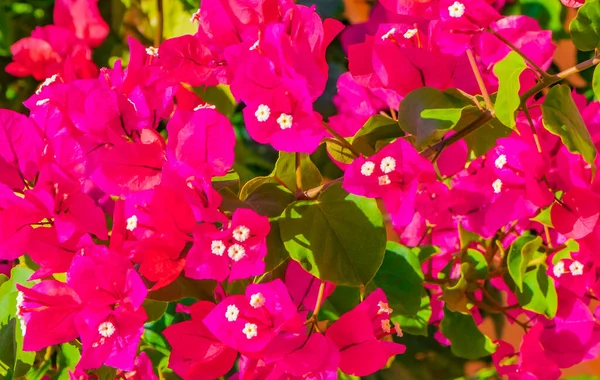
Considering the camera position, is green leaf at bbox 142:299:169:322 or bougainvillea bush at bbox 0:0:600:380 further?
green leaf at bbox 142:299:169:322

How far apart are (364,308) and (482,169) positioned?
19 centimetres

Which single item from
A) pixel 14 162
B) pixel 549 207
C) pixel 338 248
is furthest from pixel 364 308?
pixel 14 162

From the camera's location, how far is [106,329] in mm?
521

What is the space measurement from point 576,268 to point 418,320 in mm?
203

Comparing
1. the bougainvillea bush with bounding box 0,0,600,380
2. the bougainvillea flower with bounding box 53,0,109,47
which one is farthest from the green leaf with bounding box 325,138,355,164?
the bougainvillea flower with bounding box 53,0,109,47

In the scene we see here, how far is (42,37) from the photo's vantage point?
0.96 meters

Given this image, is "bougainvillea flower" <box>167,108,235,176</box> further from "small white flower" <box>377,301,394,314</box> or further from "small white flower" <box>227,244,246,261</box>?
"small white flower" <box>377,301,394,314</box>

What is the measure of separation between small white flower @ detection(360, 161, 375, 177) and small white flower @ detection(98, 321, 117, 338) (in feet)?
0.71

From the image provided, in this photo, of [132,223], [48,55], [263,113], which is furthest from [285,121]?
[48,55]

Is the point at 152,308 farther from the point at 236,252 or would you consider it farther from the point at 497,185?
the point at 497,185

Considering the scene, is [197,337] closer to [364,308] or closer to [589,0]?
[364,308]

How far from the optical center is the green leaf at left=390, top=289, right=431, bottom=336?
772mm

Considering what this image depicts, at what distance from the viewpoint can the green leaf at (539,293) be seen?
0.68 metres

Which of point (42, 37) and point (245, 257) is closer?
point (245, 257)
